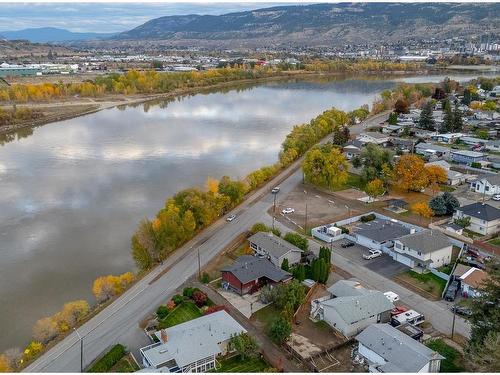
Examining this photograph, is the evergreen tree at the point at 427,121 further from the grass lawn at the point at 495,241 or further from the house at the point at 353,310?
the house at the point at 353,310

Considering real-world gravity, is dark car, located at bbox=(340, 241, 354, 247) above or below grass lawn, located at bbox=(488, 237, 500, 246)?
above

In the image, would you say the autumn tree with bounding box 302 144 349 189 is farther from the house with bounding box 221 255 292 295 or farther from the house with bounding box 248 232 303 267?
the house with bounding box 221 255 292 295

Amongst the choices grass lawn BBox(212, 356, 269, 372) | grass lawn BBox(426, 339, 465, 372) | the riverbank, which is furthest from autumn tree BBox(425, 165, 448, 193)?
the riverbank

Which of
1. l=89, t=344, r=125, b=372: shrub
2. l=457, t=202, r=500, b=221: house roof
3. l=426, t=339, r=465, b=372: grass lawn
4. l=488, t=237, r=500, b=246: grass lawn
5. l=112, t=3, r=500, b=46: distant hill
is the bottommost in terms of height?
l=488, t=237, r=500, b=246: grass lawn

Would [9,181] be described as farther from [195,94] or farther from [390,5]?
[390,5]

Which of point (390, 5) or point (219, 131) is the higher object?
point (390, 5)

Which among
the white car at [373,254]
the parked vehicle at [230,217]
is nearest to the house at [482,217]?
the white car at [373,254]

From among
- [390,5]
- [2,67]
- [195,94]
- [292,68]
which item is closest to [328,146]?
[195,94]
